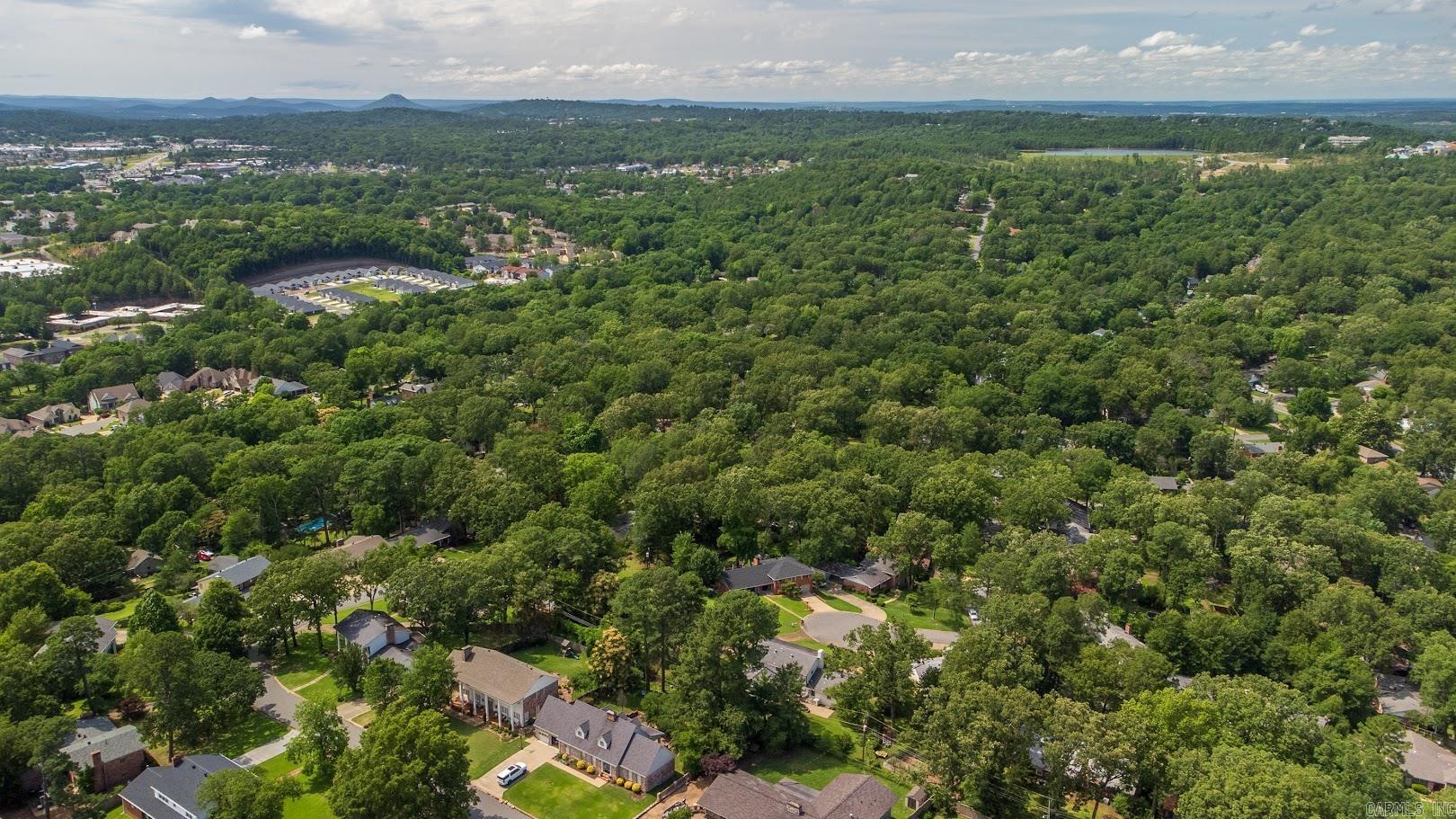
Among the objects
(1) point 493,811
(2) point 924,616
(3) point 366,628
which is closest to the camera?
(1) point 493,811

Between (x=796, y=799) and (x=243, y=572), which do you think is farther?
(x=243, y=572)

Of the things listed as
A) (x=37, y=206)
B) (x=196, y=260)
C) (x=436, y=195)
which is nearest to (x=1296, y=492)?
(x=196, y=260)

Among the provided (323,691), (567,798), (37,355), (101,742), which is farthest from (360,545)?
(37,355)

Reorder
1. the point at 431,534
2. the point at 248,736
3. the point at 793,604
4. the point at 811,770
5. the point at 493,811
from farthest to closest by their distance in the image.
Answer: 1. the point at 431,534
2. the point at 793,604
3. the point at 248,736
4. the point at 811,770
5. the point at 493,811

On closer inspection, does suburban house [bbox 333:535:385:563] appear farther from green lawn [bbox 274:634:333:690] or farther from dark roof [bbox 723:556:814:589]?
dark roof [bbox 723:556:814:589]

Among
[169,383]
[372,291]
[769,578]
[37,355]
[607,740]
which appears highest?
[372,291]

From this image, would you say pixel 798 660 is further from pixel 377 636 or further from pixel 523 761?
pixel 377 636

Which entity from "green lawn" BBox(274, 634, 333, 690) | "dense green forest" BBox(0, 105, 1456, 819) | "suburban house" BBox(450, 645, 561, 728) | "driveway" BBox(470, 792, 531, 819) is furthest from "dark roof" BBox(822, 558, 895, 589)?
"green lawn" BBox(274, 634, 333, 690)
